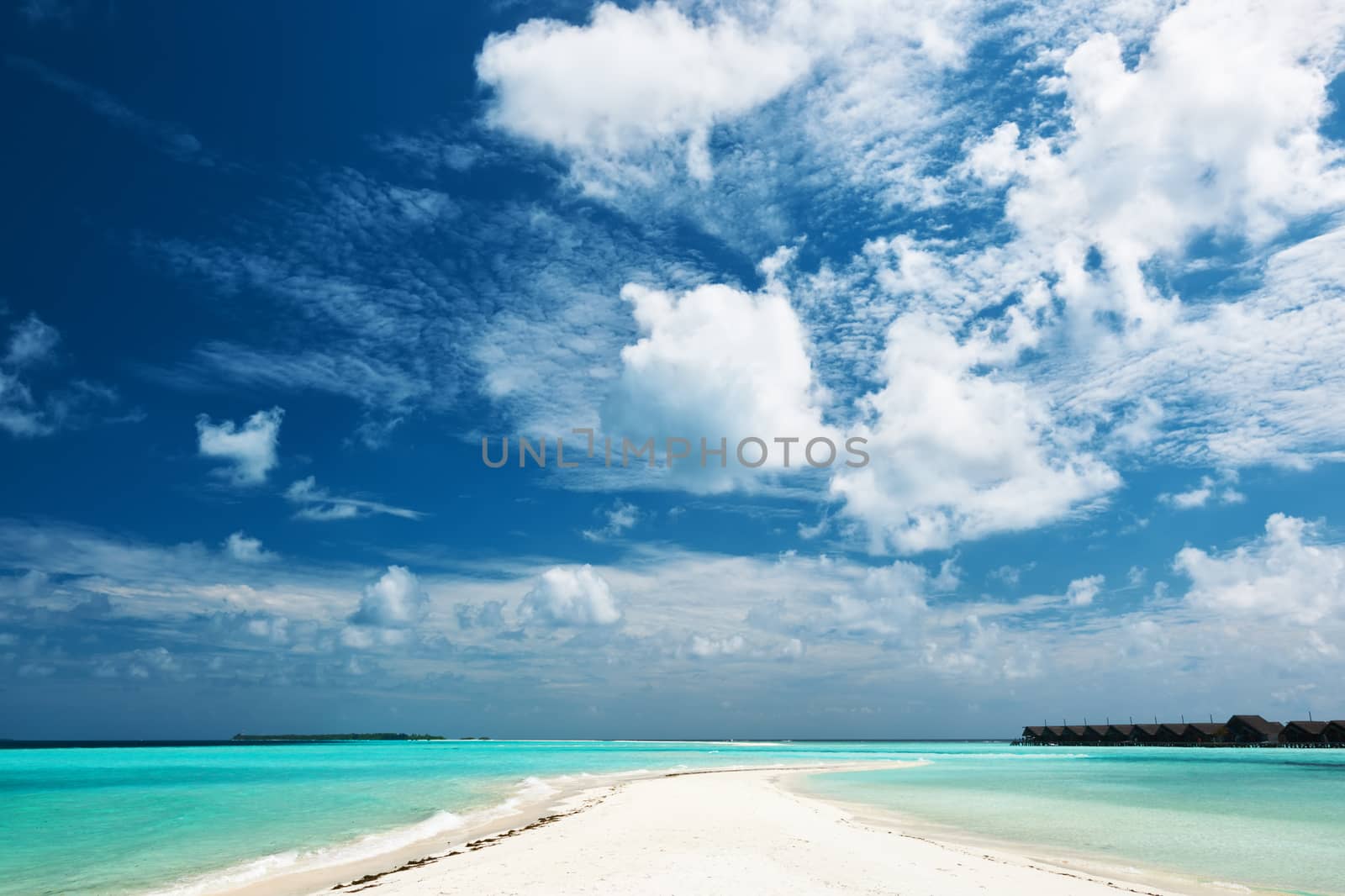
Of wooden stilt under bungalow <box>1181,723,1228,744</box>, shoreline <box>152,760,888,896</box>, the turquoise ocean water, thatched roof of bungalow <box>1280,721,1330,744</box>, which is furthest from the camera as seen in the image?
wooden stilt under bungalow <box>1181,723,1228,744</box>

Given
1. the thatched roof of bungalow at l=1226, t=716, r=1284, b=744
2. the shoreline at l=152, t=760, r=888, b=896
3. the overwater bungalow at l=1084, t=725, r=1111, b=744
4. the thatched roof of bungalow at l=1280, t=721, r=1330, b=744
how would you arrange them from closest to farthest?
the shoreline at l=152, t=760, r=888, b=896 → the thatched roof of bungalow at l=1280, t=721, r=1330, b=744 → the thatched roof of bungalow at l=1226, t=716, r=1284, b=744 → the overwater bungalow at l=1084, t=725, r=1111, b=744

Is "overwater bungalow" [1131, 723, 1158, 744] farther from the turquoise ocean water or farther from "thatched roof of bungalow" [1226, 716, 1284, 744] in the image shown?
the turquoise ocean water

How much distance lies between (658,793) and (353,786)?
865 inches

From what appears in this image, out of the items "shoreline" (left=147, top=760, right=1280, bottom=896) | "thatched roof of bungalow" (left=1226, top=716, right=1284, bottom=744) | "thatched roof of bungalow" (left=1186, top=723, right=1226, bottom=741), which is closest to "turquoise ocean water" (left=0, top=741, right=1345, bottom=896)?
"shoreline" (left=147, top=760, right=1280, bottom=896)

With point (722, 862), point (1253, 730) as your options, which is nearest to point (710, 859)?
point (722, 862)

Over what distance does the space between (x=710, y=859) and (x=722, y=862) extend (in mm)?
526

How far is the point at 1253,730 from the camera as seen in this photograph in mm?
121375

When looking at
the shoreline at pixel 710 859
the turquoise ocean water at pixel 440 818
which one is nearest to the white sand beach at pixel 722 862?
the shoreline at pixel 710 859

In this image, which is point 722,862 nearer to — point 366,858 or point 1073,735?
point 366,858

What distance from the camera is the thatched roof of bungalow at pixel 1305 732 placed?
386 ft

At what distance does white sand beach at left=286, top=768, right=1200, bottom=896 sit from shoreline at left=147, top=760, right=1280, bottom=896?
59 millimetres

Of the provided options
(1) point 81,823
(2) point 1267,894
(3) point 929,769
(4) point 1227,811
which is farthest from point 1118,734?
(1) point 81,823

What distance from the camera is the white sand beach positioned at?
1401cm

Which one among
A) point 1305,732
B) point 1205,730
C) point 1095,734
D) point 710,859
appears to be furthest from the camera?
point 1095,734
